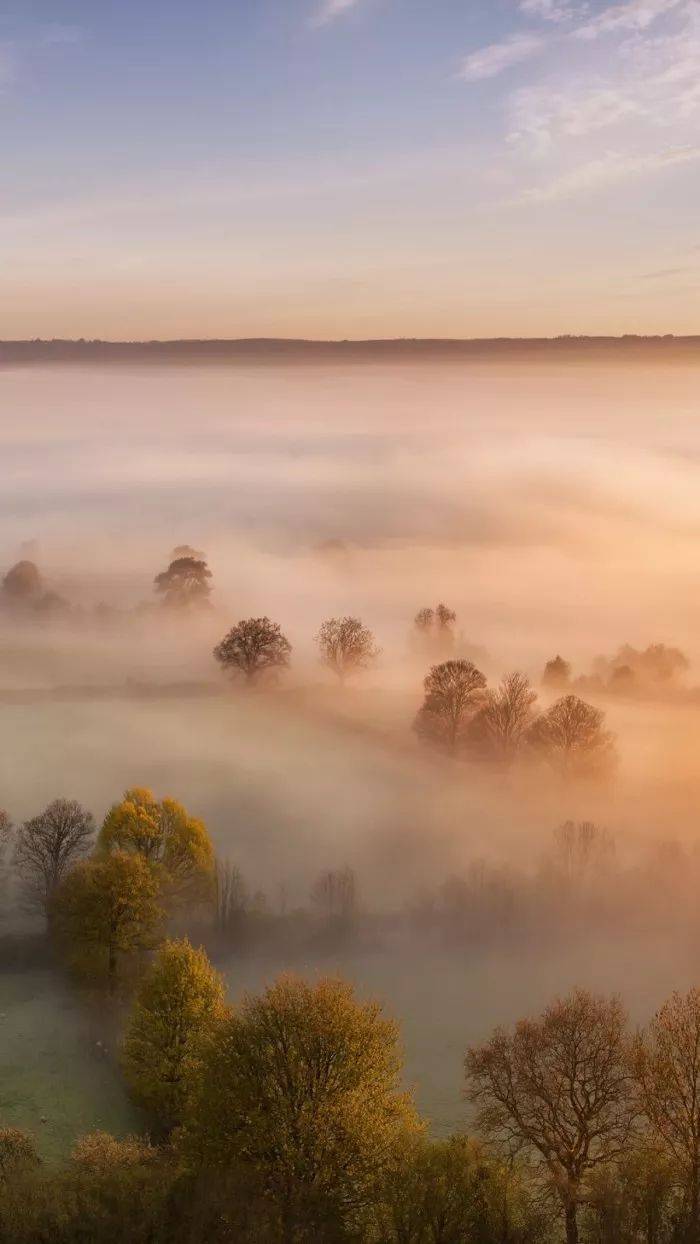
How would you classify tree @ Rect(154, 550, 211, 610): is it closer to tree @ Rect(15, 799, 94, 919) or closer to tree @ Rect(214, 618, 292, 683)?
tree @ Rect(214, 618, 292, 683)

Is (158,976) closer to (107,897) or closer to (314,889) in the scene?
(107,897)

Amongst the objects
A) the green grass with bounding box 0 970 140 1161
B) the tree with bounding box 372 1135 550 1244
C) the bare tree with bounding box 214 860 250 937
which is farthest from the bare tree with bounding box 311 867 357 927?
the tree with bounding box 372 1135 550 1244

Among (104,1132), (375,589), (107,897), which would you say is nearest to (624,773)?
(107,897)

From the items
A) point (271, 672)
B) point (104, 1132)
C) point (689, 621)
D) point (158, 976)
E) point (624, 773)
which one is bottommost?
point (104, 1132)

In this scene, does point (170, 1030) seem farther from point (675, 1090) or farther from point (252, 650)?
point (252, 650)

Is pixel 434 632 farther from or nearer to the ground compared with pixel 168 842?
farther from the ground

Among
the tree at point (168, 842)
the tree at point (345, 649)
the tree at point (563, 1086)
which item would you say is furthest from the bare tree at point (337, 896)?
the tree at point (345, 649)

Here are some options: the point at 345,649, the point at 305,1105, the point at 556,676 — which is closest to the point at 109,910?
the point at 305,1105
